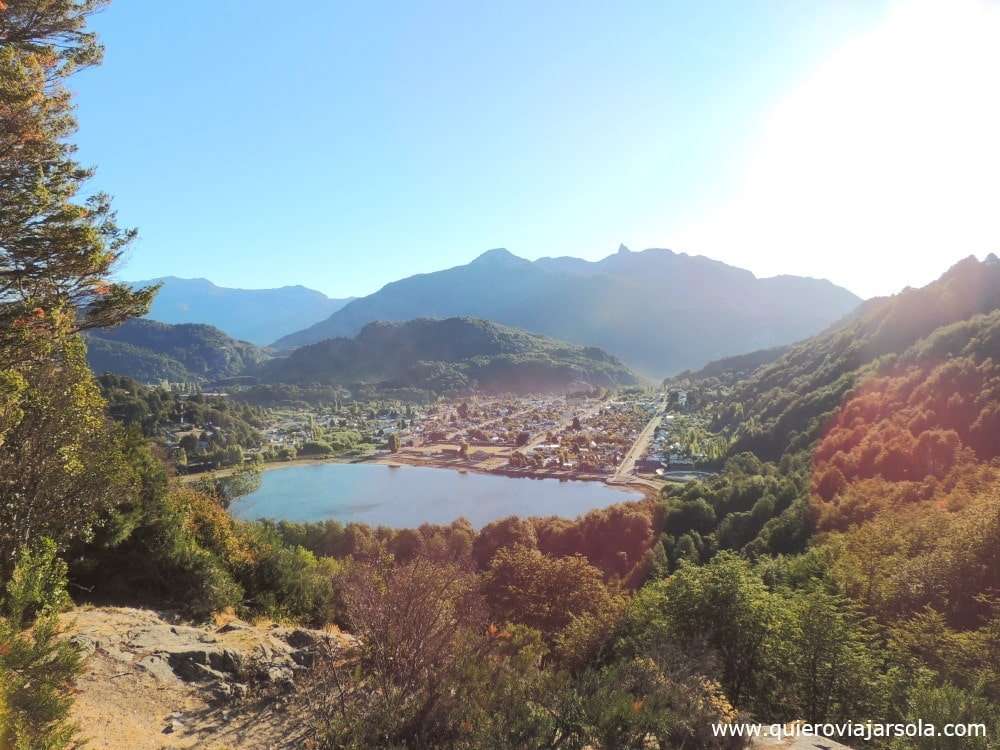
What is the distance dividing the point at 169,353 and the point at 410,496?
12997 cm

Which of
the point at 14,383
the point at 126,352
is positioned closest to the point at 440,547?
the point at 14,383

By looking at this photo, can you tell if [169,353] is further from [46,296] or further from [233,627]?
[46,296]

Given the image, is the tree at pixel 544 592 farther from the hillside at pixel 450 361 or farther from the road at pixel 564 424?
the hillside at pixel 450 361

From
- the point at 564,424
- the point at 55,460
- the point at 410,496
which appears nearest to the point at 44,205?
the point at 55,460

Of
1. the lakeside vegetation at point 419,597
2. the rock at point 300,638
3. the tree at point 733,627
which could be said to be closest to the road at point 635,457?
the lakeside vegetation at point 419,597

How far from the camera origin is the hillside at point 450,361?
137625 millimetres

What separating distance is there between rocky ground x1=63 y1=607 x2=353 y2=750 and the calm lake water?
3279 centimetres

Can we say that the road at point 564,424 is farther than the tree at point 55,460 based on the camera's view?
Yes

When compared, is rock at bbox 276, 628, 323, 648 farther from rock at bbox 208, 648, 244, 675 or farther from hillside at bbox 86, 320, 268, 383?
hillside at bbox 86, 320, 268, 383

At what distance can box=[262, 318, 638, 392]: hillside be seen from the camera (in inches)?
5418

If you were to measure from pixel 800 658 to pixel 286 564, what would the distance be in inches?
452

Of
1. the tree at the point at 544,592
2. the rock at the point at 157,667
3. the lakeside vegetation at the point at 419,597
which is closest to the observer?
the lakeside vegetation at the point at 419,597

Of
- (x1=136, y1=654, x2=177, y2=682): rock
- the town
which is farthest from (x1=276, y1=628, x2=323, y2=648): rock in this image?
the town

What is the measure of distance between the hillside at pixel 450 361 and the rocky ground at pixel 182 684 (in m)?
119
